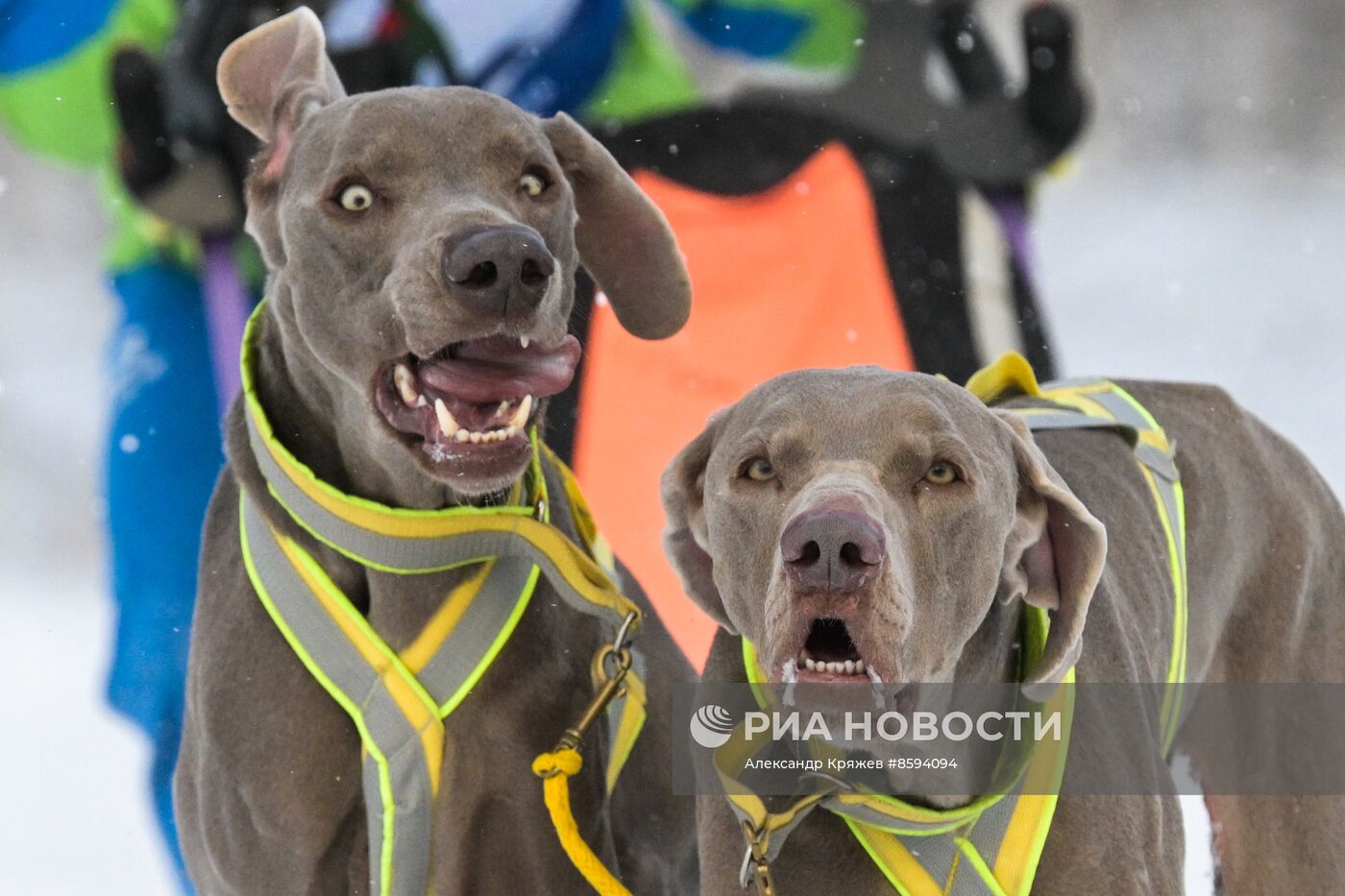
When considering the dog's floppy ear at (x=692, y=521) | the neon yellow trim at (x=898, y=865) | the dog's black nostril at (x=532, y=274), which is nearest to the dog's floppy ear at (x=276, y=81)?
the dog's black nostril at (x=532, y=274)

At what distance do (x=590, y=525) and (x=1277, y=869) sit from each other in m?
1.44

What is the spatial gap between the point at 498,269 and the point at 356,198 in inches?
12.7

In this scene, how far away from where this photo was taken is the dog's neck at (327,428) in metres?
2.80

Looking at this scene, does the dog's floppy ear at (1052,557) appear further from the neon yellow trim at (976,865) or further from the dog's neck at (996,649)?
the neon yellow trim at (976,865)

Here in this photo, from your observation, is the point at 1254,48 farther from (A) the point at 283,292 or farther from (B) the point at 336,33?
(A) the point at 283,292

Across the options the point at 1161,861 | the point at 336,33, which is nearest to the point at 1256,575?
the point at 1161,861

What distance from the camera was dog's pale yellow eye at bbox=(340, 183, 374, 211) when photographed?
8.88 feet

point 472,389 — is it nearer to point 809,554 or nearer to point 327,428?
point 327,428

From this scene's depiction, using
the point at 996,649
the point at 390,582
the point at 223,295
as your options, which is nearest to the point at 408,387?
the point at 390,582

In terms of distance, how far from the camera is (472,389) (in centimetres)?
264

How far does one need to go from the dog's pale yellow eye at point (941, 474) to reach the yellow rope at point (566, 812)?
81 cm

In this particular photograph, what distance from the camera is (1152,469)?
3246mm

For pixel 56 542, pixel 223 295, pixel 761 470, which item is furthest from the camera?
pixel 56 542

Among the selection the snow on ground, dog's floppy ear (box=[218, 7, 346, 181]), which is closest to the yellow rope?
dog's floppy ear (box=[218, 7, 346, 181])
